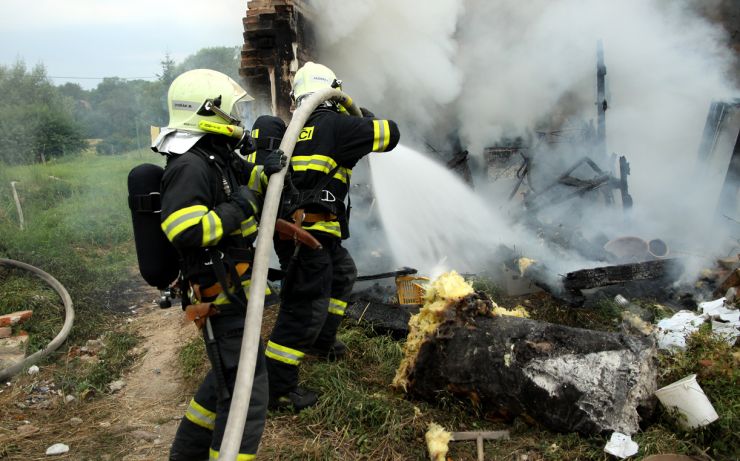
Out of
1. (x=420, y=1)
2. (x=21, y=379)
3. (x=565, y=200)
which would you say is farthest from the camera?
(x=420, y=1)

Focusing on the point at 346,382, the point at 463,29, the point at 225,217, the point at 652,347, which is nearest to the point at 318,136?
the point at 225,217

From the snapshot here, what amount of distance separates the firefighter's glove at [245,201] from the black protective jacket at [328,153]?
820 millimetres

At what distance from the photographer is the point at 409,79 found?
26.9 ft

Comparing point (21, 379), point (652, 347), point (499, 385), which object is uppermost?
point (652, 347)

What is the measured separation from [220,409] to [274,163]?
4.11 feet

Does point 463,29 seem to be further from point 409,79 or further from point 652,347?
point 652,347

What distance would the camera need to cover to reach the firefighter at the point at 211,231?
7.55 feet

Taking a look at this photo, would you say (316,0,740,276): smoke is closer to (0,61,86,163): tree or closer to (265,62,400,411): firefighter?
(265,62,400,411): firefighter

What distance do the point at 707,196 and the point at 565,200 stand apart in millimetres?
2085

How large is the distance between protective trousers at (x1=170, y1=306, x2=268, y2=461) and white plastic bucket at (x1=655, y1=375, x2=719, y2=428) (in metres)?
2.30

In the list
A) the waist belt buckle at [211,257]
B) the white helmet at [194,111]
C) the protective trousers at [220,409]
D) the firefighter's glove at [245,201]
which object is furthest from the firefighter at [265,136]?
the protective trousers at [220,409]

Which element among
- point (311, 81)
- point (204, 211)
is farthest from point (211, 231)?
point (311, 81)

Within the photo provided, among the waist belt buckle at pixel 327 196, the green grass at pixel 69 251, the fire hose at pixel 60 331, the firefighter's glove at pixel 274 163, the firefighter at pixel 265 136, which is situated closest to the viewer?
the firefighter's glove at pixel 274 163

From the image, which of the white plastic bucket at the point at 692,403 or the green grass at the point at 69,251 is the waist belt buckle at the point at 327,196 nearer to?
the white plastic bucket at the point at 692,403
